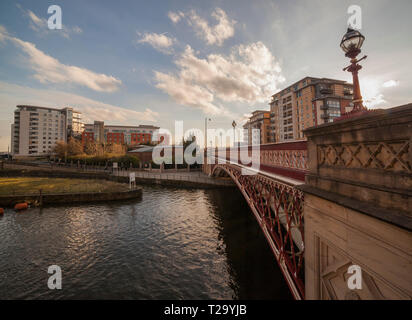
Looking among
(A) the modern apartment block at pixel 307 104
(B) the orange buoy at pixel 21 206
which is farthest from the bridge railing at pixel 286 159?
(A) the modern apartment block at pixel 307 104

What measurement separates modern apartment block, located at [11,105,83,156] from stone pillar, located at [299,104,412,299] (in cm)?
10182

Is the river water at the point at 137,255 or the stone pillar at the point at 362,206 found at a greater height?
the stone pillar at the point at 362,206

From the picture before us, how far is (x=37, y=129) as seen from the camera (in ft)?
271

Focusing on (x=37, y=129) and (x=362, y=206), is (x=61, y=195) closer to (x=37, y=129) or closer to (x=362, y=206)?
(x=362, y=206)

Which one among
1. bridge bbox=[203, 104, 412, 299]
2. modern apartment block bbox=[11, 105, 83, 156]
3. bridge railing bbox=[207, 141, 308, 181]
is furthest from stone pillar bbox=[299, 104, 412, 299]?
modern apartment block bbox=[11, 105, 83, 156]

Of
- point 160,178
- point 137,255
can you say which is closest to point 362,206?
point 137,255

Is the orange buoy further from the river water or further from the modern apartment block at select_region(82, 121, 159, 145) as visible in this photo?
the modern apartment block at select_region(82, 121, 159, 145)

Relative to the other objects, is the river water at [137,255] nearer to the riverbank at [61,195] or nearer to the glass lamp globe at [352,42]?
the riverbank at [61,195]

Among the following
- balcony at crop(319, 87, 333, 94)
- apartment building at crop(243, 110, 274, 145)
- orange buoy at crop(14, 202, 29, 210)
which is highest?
balcony at crop(319, 87, 333, 94)

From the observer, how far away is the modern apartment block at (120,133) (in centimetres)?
9825

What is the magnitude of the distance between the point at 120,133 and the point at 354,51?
366ft

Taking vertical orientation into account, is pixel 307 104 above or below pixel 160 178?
above

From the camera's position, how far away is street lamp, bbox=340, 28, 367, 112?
307cm

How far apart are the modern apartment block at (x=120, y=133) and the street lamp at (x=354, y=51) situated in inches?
3841
